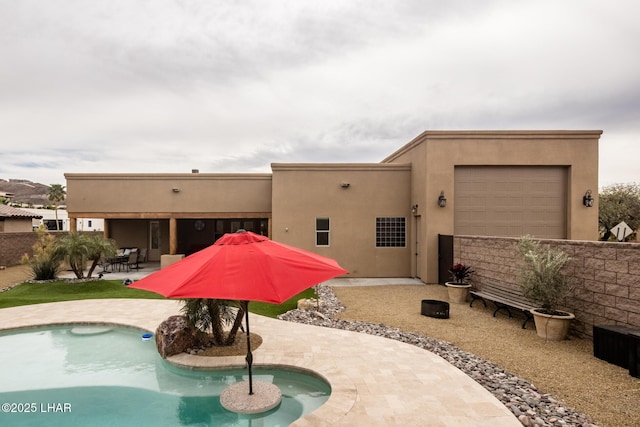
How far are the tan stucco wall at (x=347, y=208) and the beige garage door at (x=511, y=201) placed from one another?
101 inches

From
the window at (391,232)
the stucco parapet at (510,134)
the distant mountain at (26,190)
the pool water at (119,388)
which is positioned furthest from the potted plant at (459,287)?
the distant mountain at (26,190)

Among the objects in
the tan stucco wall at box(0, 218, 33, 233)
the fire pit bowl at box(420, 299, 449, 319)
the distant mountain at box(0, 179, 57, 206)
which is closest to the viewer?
the fire pit bowl at box(420, 299, 449, 319)

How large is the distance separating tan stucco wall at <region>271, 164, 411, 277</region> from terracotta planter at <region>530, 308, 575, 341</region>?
25.9ft

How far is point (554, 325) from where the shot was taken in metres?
6.96

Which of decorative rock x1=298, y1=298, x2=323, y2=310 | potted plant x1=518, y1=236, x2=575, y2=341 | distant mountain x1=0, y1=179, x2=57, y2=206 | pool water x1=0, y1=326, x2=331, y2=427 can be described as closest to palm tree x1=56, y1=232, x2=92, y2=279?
pool water x1=0, y1=326, x2=331, y2=427

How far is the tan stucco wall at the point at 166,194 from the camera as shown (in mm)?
16906

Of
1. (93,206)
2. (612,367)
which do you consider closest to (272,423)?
(612,367)

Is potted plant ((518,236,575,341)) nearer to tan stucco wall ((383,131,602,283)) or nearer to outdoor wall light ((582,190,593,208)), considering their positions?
tan stucco wall ((383,131,602,283))

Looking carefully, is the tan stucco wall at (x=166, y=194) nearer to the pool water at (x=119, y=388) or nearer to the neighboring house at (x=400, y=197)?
the neighboring house at (x=400, y=197)

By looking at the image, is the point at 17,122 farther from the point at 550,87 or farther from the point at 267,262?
the point at 550,87

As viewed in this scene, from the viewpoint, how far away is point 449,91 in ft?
47.8

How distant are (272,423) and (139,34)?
1197 cm

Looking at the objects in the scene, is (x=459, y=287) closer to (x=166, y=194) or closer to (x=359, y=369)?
(x=359, y=369)

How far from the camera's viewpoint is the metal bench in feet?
26.4
